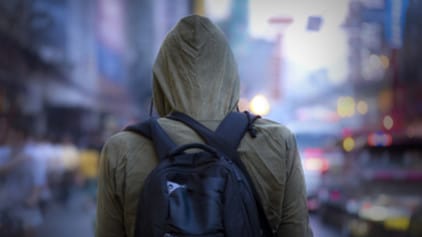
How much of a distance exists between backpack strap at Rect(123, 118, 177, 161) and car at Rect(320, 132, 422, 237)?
4.74 metres

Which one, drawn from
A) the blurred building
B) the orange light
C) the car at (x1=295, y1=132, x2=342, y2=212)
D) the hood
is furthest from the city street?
the hood

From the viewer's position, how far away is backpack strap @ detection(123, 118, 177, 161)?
1489 millimetres

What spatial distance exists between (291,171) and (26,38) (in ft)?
15.5

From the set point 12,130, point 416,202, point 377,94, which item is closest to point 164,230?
point 12,130

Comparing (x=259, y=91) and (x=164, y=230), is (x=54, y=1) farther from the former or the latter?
(x=164, y=230)

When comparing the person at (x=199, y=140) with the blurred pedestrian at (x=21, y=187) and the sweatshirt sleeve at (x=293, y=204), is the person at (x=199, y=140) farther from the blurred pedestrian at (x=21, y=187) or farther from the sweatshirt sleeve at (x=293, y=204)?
the blurred pedestrian at (x=21, y=187)

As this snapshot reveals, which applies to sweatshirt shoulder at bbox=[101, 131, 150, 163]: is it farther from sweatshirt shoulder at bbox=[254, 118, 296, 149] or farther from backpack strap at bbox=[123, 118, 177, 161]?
sweatshirt shoulder at bbox=[254, 118, 296, 149]

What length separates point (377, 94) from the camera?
6547mm

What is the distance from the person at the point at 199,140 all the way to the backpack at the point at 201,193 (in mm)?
39

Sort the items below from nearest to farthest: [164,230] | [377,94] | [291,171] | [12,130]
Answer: [164,230] < [291,171] < [12,130] < [377,94]

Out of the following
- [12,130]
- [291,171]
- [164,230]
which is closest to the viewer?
[164,230]

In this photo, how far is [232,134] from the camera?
152 cm

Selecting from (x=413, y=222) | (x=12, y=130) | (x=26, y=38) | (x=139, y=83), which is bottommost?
(x=413, y=222)

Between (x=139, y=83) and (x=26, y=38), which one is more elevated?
(x=26, y=38)
